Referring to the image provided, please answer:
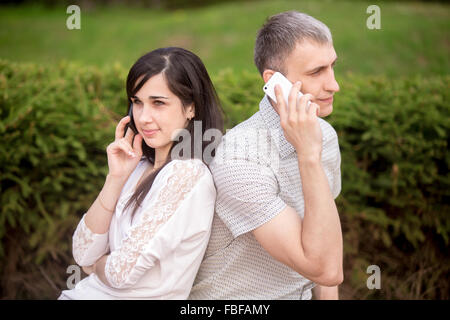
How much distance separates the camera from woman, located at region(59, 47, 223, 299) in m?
2.05

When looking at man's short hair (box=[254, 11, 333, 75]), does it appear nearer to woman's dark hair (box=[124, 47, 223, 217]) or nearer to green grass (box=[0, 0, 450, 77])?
woman's dark hair (box=[124, 47, 223, 217])

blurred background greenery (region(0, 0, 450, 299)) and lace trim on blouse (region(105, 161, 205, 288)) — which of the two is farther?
blurred background greenery (region(0, 0, 450, 299))

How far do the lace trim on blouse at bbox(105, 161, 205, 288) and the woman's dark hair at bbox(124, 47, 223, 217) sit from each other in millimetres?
169

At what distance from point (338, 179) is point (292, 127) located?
2.59 ft

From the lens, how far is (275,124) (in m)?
2.24

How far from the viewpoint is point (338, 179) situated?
259 cm

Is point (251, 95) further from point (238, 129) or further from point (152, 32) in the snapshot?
point (152, 32)

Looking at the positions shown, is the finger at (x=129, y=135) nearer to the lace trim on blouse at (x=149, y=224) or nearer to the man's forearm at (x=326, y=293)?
the lace trim on blouse at (x=149, y=224)

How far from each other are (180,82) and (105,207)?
704 millimetres

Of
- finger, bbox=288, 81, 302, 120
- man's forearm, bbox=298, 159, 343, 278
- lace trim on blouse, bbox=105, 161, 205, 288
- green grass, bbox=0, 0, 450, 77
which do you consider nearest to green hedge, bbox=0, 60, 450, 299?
lace trim on blouse, bbox=105, 161, 205, 288

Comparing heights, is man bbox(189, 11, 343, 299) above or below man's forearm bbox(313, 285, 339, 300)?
above

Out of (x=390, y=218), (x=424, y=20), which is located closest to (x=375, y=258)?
(x=390, y=218)

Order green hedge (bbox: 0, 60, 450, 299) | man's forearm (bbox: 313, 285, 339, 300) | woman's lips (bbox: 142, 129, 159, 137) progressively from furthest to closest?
green hedge (bbox: 0, 60, 450, 299) < man's forearm (bbox: 313, 285, 339, 300) < woman's lips (bbox: 142, 129, 159, 137)

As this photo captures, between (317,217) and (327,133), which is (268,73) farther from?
(317,217)
